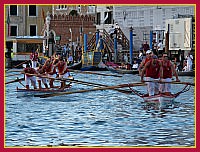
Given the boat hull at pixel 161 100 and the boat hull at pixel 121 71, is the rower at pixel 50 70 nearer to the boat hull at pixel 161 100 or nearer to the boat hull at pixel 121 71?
the boat hull at pixel 161 100

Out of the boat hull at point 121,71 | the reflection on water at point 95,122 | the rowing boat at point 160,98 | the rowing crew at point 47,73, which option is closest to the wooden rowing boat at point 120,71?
the boat hull at point 121,71

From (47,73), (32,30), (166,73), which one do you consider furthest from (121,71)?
(32,30)

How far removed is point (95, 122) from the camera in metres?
12.0

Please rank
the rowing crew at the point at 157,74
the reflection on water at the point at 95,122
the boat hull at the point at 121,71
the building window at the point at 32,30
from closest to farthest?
the reflection on water at the point at 95,122, the rowing crew at the point at 157,74, the boat hull at the point at 121,71, the building window at the point at 32,30

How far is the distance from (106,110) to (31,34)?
3152 cm

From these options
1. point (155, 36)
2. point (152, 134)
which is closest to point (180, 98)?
point (152, 134)

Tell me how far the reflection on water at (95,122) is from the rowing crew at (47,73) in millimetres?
484

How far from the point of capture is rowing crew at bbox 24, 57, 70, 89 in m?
16.7

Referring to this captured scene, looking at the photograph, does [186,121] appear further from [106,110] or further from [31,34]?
[31,34]

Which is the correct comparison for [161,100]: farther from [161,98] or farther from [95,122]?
[95,122]

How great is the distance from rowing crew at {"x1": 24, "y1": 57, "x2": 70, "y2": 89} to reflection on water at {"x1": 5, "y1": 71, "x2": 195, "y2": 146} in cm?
48

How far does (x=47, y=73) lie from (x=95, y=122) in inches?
223

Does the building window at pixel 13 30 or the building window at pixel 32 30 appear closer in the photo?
the building window at pixel 13 30

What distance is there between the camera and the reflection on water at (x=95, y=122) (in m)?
9.70
